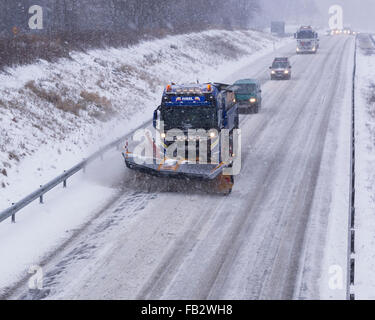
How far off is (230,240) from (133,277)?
2.90 m

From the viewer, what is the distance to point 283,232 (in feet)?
41.8

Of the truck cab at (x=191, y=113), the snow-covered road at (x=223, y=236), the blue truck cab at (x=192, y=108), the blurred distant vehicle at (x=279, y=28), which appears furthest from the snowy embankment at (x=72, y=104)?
the blurred distant vehicle at (x=279, y=28)

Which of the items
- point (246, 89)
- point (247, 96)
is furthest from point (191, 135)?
point (246, 89)

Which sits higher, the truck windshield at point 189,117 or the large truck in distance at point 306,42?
the large truck in distance at point 306,42

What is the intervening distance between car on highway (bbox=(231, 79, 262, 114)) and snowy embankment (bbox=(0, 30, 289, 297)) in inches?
197

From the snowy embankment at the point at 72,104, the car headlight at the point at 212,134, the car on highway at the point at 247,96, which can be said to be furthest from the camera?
the car on highway at the point at 247,96

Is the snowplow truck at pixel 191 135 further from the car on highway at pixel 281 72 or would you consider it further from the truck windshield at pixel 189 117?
the car on highway at pixel 281 72

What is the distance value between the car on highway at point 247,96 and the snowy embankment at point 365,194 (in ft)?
17.6

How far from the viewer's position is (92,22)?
71438 millimetres

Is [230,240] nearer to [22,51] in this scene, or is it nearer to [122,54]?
[22,51]

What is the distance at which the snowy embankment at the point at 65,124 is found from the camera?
13.0m

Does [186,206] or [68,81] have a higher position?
[68,81]

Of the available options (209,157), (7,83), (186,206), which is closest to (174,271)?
(186,206)

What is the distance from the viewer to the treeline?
28.1 meters
